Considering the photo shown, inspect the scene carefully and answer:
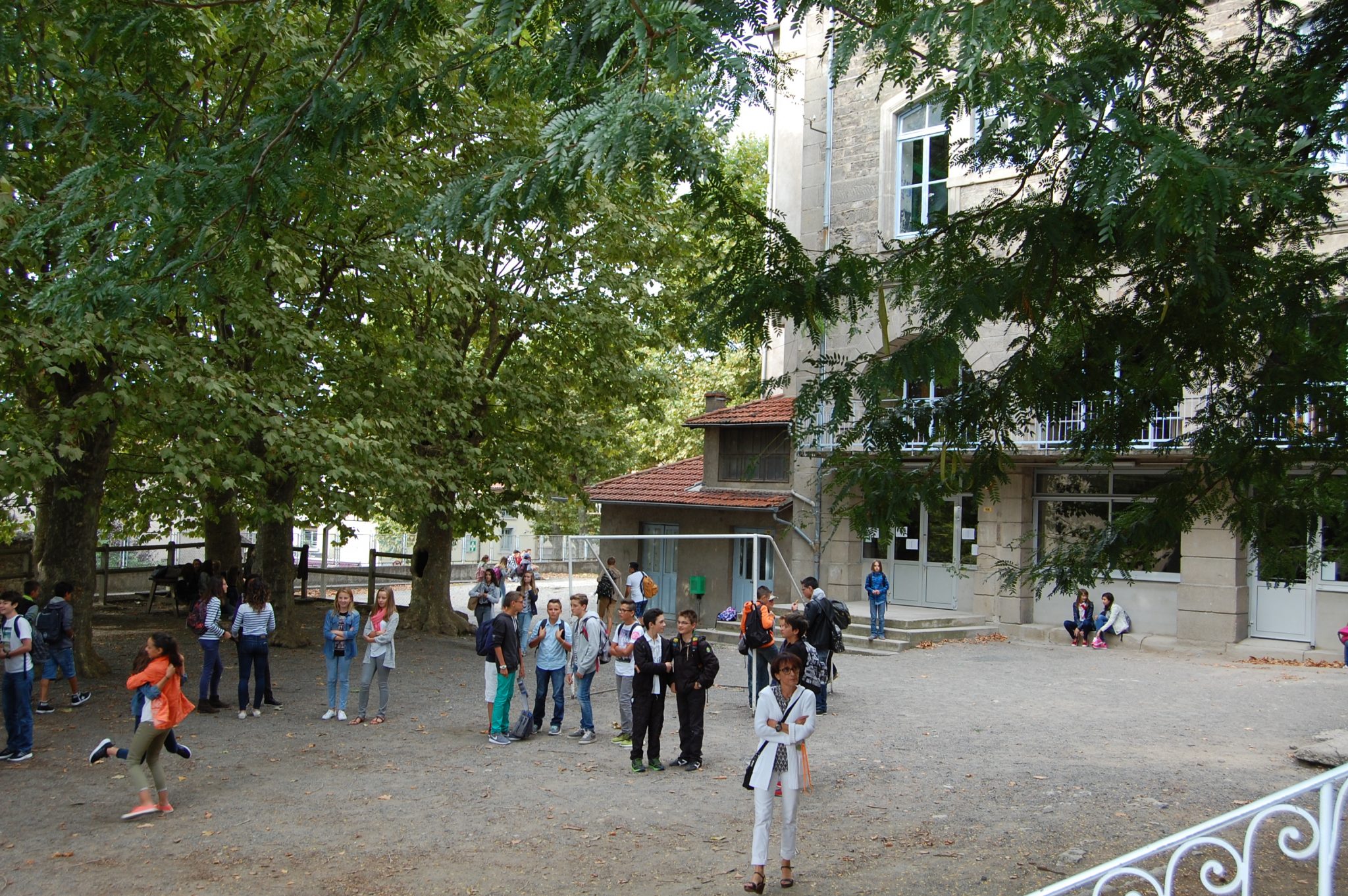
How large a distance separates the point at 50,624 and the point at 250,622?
2.23 metres

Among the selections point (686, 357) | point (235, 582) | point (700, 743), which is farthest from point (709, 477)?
point (700, 743)

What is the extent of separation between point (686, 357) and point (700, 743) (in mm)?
22512

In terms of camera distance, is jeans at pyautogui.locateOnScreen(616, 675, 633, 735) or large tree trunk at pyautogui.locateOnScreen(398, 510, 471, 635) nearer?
jeans at pyautogui.locateOnScreen(616, 675, 633, 735)

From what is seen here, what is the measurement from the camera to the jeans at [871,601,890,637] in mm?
20906

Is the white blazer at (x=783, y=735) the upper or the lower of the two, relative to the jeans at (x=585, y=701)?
upper

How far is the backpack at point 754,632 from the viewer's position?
1342 cm

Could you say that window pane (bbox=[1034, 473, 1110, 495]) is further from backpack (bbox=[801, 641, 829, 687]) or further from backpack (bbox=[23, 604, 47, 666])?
backpack (bbox=[23, 604, 47, 666])

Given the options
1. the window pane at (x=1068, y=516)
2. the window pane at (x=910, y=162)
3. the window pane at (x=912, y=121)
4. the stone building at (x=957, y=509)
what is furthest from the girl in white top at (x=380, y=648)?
the window pane at (x=912, y=121)

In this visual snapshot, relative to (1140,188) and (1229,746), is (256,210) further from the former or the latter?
(1229,746)

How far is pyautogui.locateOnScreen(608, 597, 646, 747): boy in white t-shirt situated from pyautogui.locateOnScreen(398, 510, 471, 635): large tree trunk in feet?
39.6

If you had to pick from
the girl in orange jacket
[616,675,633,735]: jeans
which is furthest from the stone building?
the girl in orange jacket

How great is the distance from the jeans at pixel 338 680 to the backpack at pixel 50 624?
3120 millimetres

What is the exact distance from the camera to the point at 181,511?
2134 centimetres

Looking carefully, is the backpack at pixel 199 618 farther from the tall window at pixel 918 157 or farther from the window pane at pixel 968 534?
the window pane at pixel 968 534
